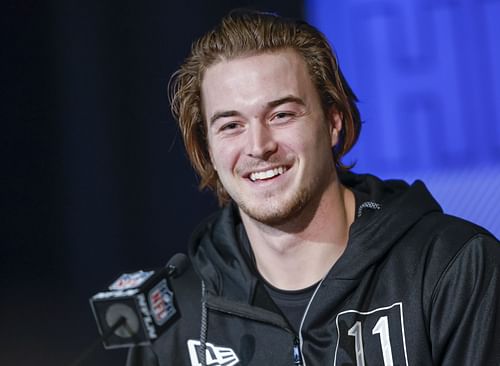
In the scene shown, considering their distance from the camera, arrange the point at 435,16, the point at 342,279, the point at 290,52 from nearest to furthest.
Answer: the point at 342,279 → the point at 290,52 → the point at 435,16

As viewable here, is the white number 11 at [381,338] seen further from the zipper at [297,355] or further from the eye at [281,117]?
the eye at [281,117]

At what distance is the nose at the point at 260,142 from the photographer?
2.11 m

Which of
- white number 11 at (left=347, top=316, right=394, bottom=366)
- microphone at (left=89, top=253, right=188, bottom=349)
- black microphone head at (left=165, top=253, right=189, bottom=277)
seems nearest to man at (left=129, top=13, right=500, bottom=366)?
white number 11 at (left=347, top=316, right=394, bottom=366)

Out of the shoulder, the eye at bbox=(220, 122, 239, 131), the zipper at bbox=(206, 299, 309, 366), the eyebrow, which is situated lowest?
the zipper at bbox=(206, 299, 309, 366)

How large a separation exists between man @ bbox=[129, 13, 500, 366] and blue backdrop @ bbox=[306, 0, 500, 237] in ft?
2.16

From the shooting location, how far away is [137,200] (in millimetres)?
3152

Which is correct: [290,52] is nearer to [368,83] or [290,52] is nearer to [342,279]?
[342,279]

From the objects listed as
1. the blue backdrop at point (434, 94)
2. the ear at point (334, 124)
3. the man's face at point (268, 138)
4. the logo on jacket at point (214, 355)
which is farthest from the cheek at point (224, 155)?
the blue backdrop at point (434, 94)

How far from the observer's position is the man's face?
2.14 metres

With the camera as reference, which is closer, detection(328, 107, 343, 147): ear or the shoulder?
the shoulder

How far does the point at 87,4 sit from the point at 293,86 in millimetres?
1190

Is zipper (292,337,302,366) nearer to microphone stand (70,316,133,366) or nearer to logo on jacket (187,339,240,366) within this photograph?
logo on jacket (187,339,240,366)

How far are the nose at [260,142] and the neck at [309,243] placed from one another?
0.20 m

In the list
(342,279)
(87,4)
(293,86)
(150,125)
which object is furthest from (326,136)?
(87,4)
